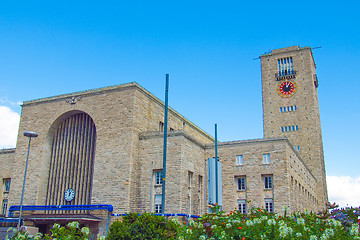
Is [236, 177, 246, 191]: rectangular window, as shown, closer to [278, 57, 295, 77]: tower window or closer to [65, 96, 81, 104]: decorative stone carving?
[65, 96, 81, 104]: decorative stone carving

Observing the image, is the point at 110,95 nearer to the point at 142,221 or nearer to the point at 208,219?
the point at 142,221

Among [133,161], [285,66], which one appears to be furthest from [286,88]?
[133,161]

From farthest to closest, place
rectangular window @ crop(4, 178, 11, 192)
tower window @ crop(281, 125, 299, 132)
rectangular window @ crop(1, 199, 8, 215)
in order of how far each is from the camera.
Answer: tower window @ crop(281, 125, 299, 132) → rectangular window @ crop(4, 178, 11, 192) → rectangular window @ crop(1, 199, 8, 215)

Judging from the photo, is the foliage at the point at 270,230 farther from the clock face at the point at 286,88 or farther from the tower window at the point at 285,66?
the tower window at the point at 285,66

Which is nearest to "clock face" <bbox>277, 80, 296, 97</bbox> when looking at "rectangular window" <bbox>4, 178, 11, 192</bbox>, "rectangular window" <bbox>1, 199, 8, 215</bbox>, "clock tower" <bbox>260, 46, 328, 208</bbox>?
"clock tower" <bbox>260, 46, 328, 208</bbox>

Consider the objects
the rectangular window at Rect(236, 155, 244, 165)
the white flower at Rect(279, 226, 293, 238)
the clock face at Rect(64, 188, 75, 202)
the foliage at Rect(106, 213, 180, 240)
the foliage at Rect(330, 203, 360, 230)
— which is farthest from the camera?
the rectangular window at Rect(236, 155, 244, 165)

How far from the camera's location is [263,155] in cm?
3506

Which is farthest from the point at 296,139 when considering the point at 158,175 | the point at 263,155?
the point at 158,175

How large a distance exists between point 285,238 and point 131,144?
2364 cm

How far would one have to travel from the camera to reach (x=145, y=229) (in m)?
14.2

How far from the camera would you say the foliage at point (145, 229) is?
1416 cm

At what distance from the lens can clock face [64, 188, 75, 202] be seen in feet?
111

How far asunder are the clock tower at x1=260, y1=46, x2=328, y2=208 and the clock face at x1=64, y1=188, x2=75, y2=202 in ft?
106

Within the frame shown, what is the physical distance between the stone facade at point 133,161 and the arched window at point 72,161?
0.30 ft
